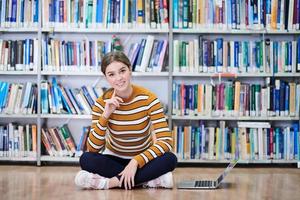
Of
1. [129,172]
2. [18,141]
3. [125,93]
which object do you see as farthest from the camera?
[18,141]

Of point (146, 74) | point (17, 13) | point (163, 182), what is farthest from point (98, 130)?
point (17, 13)

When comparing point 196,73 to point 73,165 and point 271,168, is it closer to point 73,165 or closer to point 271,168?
point 271,168

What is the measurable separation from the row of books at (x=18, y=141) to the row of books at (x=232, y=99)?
51.0 inches

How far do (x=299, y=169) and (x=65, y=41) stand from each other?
2361mm

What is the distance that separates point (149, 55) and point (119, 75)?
1404mm

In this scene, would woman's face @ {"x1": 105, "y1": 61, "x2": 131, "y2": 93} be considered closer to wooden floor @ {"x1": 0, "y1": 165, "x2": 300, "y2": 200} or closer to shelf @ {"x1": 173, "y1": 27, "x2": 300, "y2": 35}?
wooden floor @ {"x1": 0, "y1": 165, "x2": 300, "y2": 200}

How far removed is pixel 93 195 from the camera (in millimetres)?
3307

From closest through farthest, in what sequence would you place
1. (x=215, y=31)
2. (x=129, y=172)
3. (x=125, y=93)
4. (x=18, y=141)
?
(x=129, y=172) < (x=125, y=93) < (x=215, y=31) < (x=18, y=141)

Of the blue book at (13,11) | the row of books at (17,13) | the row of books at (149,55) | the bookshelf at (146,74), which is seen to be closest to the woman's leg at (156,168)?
the bookshelf at (146,74)

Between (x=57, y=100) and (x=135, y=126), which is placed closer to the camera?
(x=135, y=126)

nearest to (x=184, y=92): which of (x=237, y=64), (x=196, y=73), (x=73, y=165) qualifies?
(x=196, y=73)

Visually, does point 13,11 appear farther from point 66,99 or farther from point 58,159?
point 58,159

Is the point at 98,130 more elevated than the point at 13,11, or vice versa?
the point at 13,11

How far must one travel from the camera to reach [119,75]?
3355 mm
